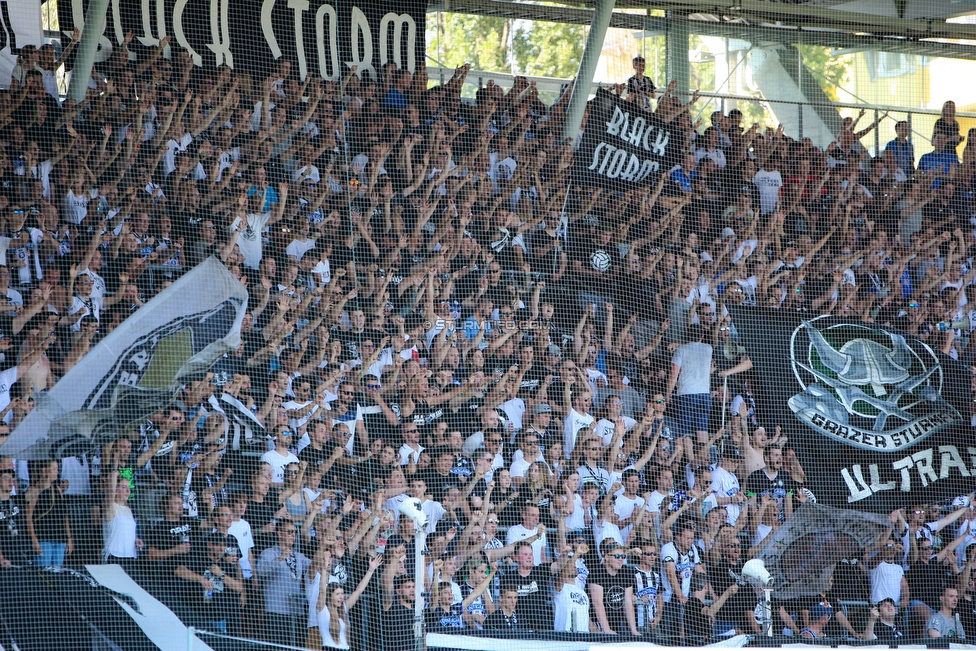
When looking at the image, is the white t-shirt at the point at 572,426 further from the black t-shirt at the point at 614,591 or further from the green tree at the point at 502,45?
the green tree at the point at 502,45

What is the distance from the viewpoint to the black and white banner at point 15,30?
695 cm

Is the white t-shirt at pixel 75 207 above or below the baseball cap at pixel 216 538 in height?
above

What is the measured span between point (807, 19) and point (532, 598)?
5.11 m

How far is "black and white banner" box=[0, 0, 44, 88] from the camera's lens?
6953mm

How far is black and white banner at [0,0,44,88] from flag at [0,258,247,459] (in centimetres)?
175

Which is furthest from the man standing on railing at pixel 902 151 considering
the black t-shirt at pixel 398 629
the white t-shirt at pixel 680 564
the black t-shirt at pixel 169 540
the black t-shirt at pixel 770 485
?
the black t-shirt at pixel 169 540

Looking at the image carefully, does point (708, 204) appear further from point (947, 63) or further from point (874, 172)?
point (947, 63)

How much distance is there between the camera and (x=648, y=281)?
7.90 meters

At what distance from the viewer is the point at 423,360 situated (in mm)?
7105

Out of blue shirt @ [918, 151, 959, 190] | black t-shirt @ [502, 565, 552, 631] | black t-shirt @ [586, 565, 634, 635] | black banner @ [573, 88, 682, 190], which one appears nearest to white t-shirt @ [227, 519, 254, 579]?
black t-shirt @ [502, 565, 552, 631]

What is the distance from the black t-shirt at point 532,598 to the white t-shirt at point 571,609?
0.14ft

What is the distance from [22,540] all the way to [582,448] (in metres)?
3.03

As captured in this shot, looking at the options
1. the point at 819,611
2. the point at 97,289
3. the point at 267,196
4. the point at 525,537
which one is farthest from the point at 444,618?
the point at 267,196

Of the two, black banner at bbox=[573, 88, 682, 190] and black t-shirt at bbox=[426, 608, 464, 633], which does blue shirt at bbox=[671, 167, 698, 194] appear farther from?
black t-shirt at bbox=[426, 608, 464, 633]
